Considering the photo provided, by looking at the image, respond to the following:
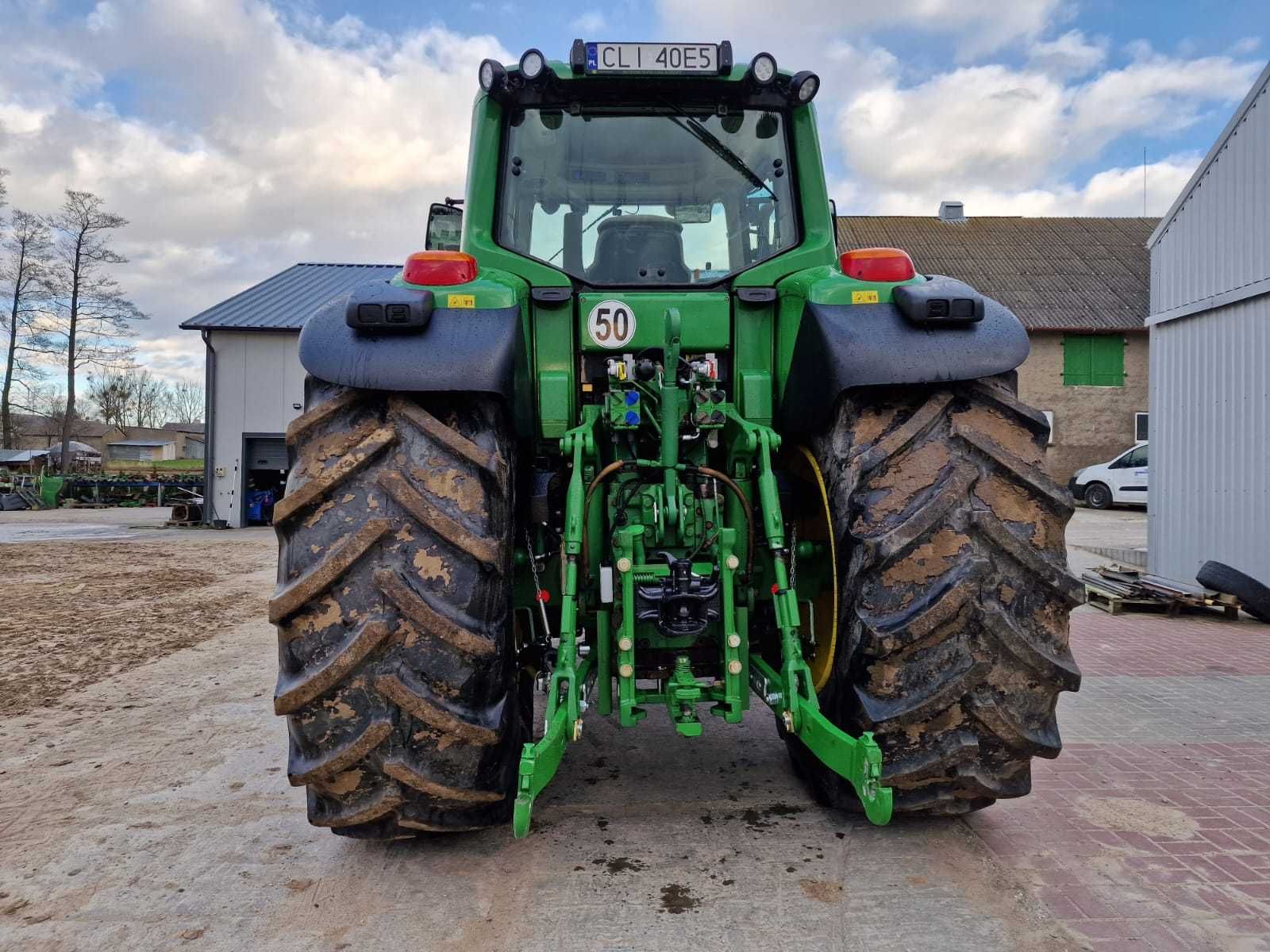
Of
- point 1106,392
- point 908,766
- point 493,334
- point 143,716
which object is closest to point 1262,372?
point 908,766

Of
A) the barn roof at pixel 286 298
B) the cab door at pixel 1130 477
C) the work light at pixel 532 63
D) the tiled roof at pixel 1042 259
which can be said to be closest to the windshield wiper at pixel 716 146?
the work light at pixel 532 63

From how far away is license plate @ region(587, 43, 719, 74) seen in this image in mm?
2938

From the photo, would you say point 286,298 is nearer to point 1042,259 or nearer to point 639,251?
point 639,251

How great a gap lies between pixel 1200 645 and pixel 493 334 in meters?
6.07

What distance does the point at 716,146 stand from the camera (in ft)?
10.6

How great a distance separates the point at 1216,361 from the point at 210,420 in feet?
57.5

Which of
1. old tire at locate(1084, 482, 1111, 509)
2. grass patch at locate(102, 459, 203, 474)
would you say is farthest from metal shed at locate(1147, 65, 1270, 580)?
grass patch at locate(102, 459, 203, 474)

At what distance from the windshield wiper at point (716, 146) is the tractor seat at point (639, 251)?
0.30 metres

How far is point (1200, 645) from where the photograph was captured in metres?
6.29

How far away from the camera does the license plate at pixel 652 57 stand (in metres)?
2.94

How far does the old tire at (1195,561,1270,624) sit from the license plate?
685cm

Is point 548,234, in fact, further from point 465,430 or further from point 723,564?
point 723,564

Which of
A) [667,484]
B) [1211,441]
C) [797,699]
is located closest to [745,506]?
[667,484]

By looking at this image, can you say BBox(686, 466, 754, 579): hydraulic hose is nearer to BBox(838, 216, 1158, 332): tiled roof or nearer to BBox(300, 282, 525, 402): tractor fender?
BBox(300, 282, 525, 402): tractor fender
